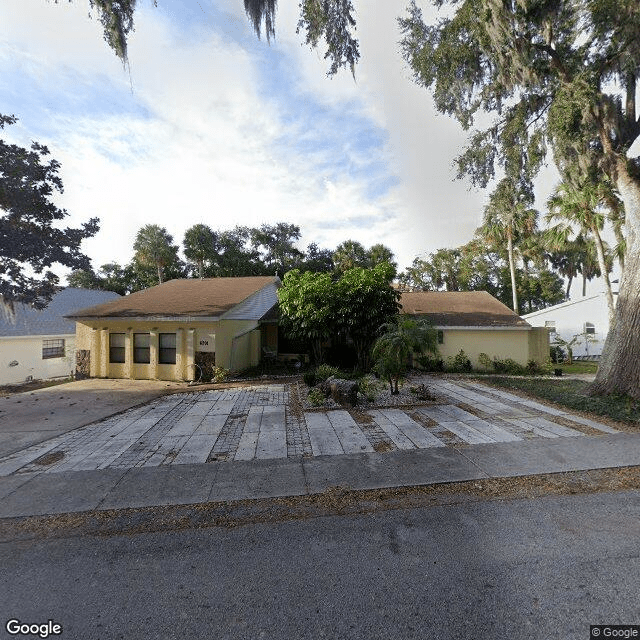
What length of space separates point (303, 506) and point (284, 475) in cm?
85

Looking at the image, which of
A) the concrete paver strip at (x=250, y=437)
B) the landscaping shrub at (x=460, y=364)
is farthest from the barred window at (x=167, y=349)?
the landscaping shrub at (x=460, y=364)

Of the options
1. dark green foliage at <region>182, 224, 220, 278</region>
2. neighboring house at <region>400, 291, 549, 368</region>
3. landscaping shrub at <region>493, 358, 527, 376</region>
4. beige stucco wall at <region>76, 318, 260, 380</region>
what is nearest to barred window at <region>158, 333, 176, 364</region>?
beige stucco wall at <region>76, 318, 260, 380</region>

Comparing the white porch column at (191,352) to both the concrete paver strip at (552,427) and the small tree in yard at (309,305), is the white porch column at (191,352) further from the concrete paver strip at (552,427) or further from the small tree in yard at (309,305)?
the concrete paver strip at (552,427)

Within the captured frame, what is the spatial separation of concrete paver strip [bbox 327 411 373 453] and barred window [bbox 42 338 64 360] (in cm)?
1788

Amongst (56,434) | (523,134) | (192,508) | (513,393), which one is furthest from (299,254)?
(192,508)

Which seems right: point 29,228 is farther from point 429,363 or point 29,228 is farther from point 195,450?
point 429,363

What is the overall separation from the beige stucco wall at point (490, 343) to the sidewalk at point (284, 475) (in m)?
10.6

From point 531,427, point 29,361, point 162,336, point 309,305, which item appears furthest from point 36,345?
point 531,427

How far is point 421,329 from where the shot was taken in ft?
30.0

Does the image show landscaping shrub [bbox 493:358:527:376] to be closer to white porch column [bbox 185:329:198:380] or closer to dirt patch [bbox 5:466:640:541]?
dirt patch [bbox 5:466:640:541]

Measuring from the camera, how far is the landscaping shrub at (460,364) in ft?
50.6

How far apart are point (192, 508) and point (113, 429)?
415 centimetres

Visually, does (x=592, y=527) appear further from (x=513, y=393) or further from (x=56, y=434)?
(x=56, y=434)

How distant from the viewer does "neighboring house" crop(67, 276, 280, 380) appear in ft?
41.9
